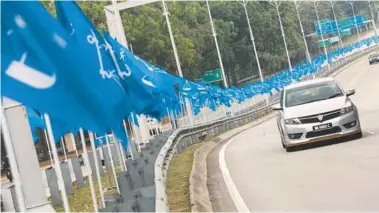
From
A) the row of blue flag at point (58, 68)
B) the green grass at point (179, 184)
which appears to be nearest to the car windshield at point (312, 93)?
the green grass at point (179, 184)

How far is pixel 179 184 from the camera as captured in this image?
50.6ft

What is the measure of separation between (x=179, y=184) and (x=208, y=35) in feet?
244

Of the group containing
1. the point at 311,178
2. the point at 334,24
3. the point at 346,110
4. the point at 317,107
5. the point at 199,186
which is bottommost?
the point at 311,178

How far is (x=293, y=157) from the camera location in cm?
1736

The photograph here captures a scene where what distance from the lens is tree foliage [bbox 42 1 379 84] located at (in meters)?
72.8

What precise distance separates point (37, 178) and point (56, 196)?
10344 mm

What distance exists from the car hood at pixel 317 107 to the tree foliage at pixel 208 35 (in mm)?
42808

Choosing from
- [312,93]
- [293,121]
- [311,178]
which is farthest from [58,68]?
[312,93]

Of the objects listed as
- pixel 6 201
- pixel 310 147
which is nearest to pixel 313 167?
pixel 310 147

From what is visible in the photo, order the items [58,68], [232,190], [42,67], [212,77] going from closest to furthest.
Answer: [42,67] → [58,68] → [232,190] → [212,77]

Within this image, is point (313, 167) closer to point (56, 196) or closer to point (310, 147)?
point (310, 147)

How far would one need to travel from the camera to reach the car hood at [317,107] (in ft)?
59.5

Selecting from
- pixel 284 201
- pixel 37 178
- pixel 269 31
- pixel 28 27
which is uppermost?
pixel 269 31

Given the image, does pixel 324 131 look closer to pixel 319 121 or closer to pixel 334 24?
pixel 319 121
